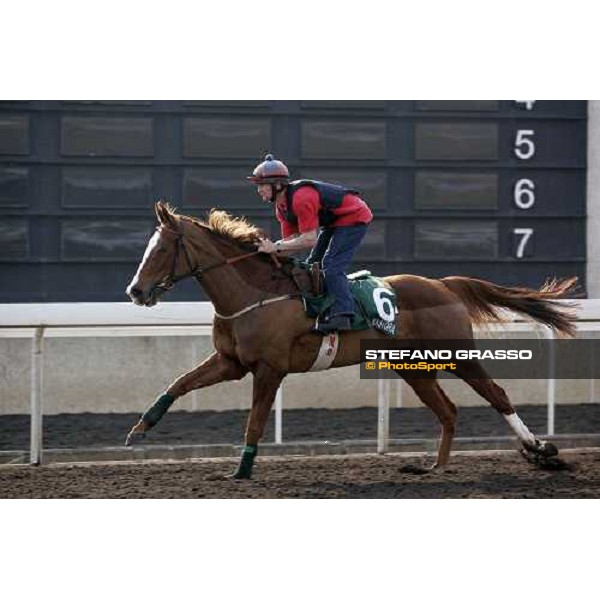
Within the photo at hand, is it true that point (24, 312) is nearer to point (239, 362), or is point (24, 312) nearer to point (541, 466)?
point (239, 362)

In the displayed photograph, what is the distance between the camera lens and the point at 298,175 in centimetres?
635

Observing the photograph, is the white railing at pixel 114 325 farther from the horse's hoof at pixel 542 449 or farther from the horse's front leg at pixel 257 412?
the horse's front leg at pixel 257 412

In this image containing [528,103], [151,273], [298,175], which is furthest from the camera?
[528,103]

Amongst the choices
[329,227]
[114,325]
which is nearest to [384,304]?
[329,227]

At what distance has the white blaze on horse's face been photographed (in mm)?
4941

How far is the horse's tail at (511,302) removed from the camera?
18.4 ft

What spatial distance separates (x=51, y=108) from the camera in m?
6.22

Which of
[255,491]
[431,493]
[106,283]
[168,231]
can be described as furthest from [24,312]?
[431,493]

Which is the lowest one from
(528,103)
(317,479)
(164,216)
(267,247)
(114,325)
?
(317,479)

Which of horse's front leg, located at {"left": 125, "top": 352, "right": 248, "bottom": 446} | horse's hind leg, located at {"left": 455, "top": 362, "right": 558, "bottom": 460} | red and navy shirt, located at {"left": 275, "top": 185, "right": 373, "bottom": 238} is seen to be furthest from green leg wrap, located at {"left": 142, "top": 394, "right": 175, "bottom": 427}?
horse's hind leg, located at {"left": 455, "top": 362, "right": 558, "bottom": 460}

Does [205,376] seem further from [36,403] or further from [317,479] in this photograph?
[36,403]

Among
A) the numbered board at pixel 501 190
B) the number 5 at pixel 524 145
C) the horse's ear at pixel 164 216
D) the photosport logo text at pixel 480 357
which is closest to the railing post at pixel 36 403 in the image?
the horse's ear at pixel 164 216

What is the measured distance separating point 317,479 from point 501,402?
900 mm

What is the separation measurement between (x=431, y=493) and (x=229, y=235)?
54.2 inches
